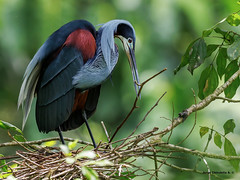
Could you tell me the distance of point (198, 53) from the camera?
2.29 m

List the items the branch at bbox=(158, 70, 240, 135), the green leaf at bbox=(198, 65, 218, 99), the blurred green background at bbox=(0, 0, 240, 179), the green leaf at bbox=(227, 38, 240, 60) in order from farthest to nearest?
1. the blurred green background at bbox=(0, 0, 240, 179)
2. the green leaf at bbox=(198, 65, 218, 99)
3. the branch at bbox=(158, 70, 240, 135)
4. the green leaf at bbox=(227, 38, 240, 60)

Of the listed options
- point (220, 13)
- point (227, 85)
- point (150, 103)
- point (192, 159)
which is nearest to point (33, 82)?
point (227, 85)

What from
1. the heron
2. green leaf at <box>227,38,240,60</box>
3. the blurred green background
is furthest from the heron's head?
the blurred green background

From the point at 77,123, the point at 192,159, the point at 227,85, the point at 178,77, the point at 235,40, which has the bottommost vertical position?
the point at 192,159

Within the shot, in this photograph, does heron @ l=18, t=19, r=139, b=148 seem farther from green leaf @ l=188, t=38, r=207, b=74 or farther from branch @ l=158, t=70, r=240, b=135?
branch @ l=158, t=70, r=240, b=135

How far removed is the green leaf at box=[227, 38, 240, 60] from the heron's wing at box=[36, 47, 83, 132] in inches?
37.7

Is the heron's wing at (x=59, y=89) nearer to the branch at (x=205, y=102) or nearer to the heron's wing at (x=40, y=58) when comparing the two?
the heron's wing at (x=40, y=58)

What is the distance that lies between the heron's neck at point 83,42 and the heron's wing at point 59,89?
0.04 metres

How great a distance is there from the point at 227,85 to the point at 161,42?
4153 millimetres

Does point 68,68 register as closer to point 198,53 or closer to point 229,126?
point 198,53

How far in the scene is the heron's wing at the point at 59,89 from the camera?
106 inches

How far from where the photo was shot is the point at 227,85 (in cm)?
221

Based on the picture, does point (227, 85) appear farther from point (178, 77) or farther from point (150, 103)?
point (178, 77)

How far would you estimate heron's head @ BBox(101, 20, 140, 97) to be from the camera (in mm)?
2719
